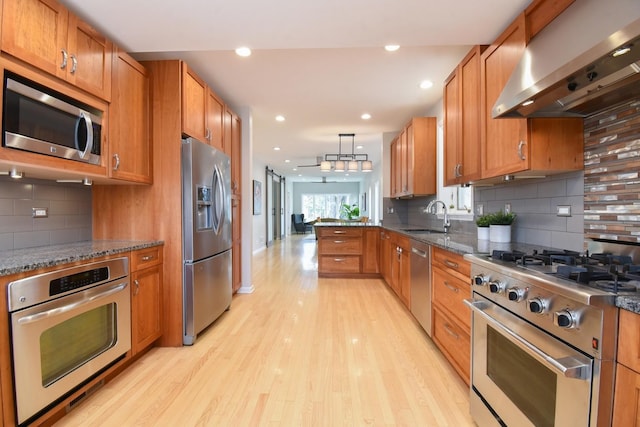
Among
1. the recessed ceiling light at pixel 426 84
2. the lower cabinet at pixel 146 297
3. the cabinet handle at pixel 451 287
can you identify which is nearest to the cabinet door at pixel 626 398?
the cabinet handle at pixel 451 287

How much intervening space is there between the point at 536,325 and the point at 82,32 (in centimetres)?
284

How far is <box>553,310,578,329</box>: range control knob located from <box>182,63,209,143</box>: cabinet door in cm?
267

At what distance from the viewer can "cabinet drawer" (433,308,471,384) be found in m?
1.89

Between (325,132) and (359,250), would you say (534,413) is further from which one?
(325,132)

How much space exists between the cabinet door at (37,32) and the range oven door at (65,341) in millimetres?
1244

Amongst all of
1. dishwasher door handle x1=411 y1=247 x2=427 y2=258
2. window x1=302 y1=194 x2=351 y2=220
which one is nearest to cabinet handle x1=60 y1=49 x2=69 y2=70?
dishwasher door handle x1=411 y1=247 x2=427 y2=258

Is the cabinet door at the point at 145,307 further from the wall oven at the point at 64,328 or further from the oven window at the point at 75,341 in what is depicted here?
the oven window at the point at 75,341

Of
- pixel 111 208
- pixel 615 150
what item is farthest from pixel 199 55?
pixel 615 150

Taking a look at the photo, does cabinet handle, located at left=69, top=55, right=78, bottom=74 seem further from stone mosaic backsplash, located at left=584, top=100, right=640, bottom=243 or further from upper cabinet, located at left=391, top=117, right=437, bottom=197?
upper cabinet, located at left=391, top=117, right=437, bottom=197

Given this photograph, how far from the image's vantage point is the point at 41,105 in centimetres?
167

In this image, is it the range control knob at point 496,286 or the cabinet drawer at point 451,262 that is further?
the cabinet drawer at point 451,262

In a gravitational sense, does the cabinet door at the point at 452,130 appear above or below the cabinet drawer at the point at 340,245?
above

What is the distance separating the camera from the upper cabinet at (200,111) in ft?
8.63

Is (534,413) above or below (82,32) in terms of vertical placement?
below
